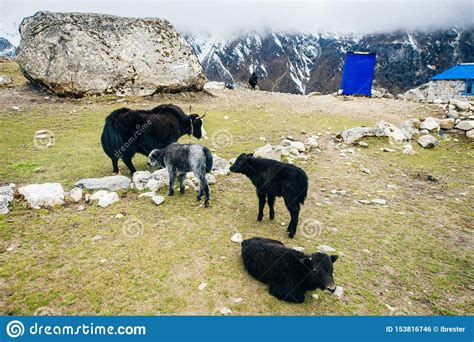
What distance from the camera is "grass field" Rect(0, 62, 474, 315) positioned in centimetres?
361

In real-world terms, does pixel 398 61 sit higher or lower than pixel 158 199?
lower

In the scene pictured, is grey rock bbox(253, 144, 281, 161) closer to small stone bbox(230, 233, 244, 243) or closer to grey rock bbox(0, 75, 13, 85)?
small stone bbox(230, 233, 244, 243)

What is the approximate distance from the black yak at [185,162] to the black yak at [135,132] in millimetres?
1121

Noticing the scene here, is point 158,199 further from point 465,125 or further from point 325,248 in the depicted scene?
point 465,125

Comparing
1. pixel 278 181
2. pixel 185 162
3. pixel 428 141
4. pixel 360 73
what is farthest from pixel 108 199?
pixel 360 73

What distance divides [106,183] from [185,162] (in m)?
1.76

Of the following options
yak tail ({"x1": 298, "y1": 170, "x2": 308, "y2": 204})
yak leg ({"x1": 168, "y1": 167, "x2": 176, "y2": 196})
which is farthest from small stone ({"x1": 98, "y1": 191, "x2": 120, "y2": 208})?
yak tail ({"x1": 298, "y1": 170, "x2": 308, "y2": 204})

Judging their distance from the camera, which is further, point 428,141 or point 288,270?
point 428,141

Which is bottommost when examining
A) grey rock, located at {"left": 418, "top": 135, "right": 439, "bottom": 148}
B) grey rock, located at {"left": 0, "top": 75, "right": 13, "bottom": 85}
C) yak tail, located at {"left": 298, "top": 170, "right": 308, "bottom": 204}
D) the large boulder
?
grey rock, located at {"left": 418, "top": 135, "right": 439, "bottom": 148}

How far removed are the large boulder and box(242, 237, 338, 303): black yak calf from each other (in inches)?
488

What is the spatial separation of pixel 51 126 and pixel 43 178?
497 centimetres

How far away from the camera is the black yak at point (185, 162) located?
5867mm

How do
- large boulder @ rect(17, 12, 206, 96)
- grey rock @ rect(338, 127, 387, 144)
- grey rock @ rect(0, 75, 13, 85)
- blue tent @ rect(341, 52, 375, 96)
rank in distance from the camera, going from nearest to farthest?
1. grey rock @ rect(338, 127, 387, 144)
2. large boulder @ rect(17, 12, 206, 96)
3. grey rock @ rect(0, 75, 13, 85)
4. blue tent @ rect(341, 52, 375, 96)

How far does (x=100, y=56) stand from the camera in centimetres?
1368
